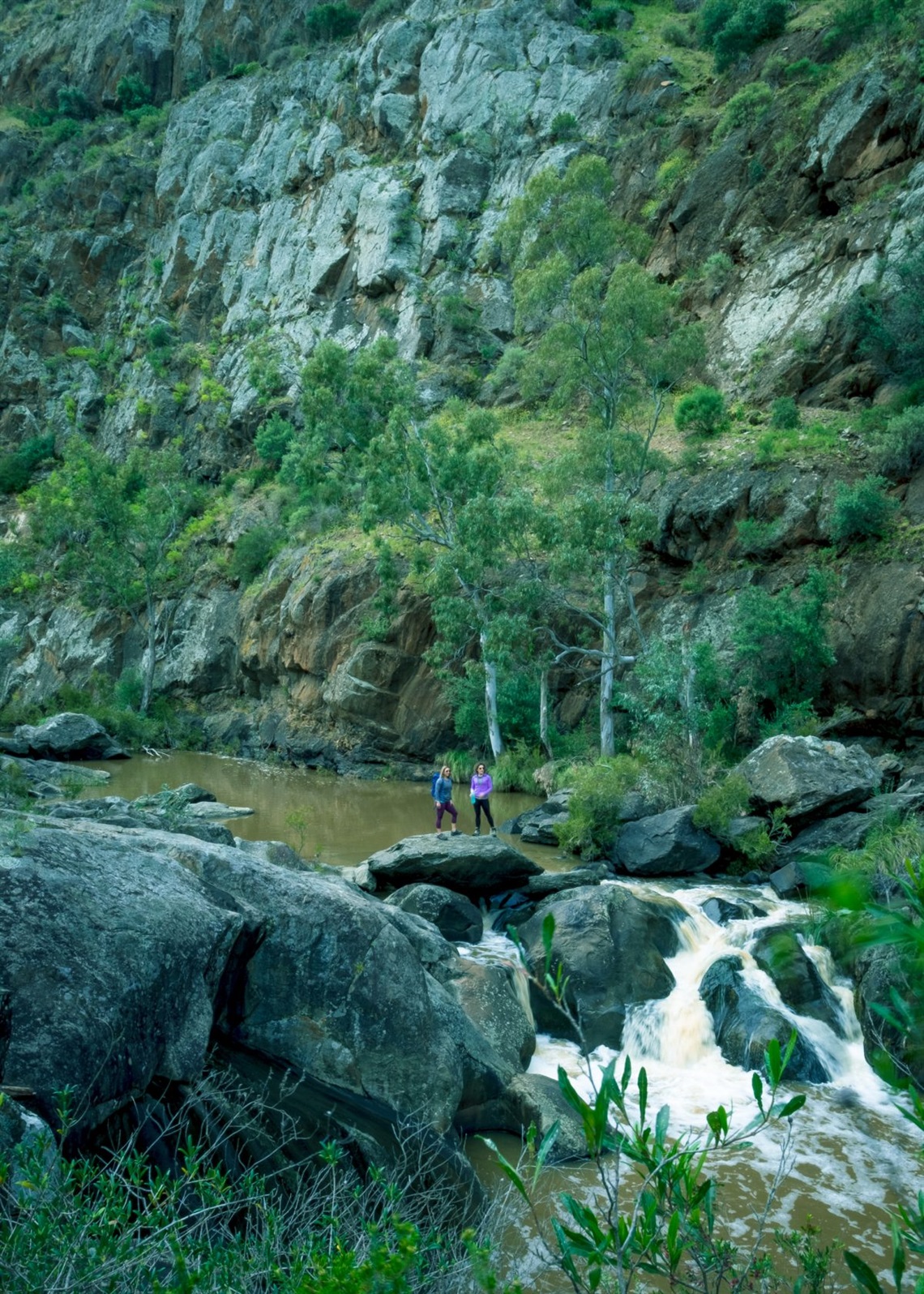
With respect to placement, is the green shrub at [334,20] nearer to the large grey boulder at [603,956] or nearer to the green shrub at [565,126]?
the green shrub at [565,126]

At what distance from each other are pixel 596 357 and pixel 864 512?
8300mm

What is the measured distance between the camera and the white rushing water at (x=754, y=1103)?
21.6 ft

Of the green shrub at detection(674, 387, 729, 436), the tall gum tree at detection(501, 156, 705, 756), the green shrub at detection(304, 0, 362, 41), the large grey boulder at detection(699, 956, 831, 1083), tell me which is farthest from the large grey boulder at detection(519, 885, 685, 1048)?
the green shrub at detection(304, 0, 362, 41)

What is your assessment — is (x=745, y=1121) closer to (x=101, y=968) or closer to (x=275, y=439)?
(x=101, y=968)

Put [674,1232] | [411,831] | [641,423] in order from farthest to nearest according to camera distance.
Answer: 1. [641,423]
2. [411,831]
3. [674,1232]

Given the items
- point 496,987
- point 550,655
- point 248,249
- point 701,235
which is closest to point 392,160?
point 248,249

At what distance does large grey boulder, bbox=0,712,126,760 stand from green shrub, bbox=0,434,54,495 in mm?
24103

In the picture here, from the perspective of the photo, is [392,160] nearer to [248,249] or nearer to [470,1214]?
[248,249]

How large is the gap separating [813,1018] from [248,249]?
4981cm

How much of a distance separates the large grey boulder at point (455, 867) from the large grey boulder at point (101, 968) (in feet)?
22.6

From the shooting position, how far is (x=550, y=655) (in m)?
23.3

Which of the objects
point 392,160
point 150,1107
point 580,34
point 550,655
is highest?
point 580,34

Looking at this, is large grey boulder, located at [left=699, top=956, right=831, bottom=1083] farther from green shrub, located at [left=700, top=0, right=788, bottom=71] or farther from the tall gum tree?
green shrub, located at [left=700, top=0, right=788, bottom=71]

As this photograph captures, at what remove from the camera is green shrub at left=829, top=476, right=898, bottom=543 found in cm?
2100
